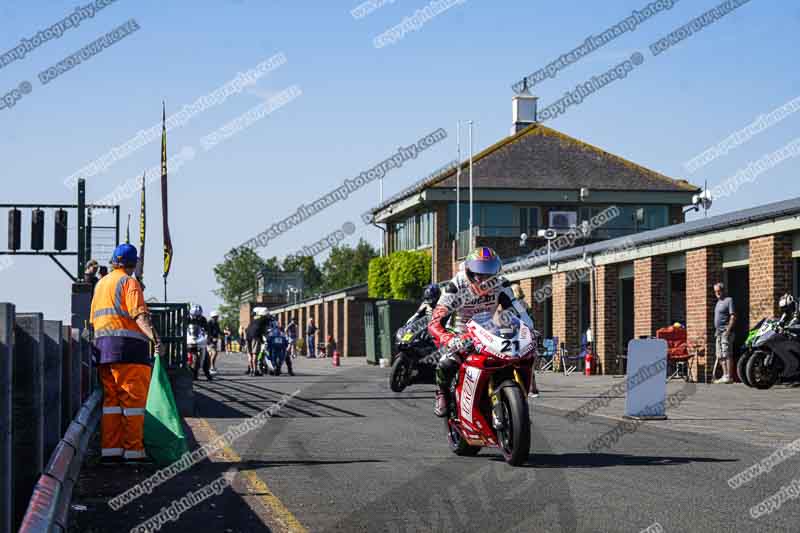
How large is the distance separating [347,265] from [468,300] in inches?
5462

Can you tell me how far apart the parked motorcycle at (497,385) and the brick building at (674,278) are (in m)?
14.5

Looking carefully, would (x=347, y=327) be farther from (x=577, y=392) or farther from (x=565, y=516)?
(x=565, y=516)

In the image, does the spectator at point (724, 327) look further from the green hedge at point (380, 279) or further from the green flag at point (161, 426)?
the green hedge at point (380, 279)

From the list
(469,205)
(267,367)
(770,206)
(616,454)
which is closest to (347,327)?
(469,205)

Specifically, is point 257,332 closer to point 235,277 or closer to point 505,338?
point 505,338

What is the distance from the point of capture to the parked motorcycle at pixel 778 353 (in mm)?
20266

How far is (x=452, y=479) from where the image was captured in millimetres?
9125

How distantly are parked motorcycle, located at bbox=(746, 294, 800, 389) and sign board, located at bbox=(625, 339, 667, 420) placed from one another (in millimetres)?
5743

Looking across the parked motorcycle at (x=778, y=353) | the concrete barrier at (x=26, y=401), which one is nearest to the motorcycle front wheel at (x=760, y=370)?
the parked motorcycle at (x=778, y=353)

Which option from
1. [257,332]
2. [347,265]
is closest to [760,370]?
[257,332]

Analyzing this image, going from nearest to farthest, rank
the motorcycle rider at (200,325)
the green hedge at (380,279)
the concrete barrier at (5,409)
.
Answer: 1. the concrete barrier at (5,409)
2. the motorcycle rider at (200,325)
3. the green hedge at (380,279)

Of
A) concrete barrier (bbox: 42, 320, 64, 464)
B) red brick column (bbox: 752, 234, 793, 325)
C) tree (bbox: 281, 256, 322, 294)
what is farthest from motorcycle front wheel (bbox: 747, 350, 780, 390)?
tree (bbox: 281, 256, 322, 294)

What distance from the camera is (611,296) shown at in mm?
32688

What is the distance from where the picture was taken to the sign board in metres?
14.9
